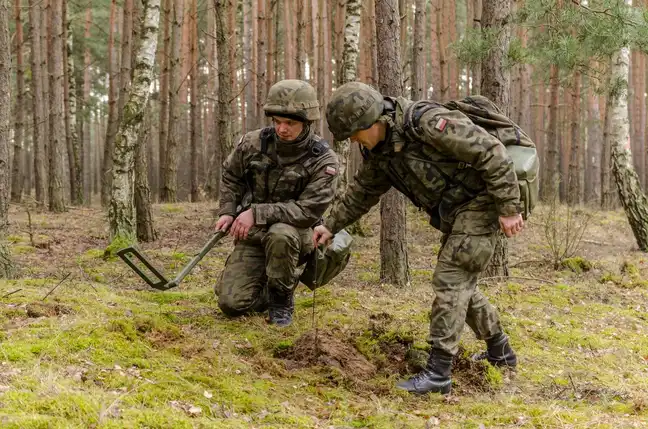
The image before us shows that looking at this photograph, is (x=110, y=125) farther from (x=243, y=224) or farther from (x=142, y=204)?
(x=243, y=224)

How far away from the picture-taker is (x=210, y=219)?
39.6 ft

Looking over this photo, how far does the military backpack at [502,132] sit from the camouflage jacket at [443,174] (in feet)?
0.20

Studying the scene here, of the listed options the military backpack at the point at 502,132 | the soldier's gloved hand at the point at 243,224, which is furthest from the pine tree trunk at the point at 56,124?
the military backpack at the point at 502,132

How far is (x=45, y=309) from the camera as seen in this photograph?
4188 mm

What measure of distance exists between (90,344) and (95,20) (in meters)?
22.2

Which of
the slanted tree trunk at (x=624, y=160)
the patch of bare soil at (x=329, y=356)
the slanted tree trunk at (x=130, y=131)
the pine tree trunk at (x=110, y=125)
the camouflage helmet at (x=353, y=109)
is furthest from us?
the pine tree trunk at (x=110, y=125)

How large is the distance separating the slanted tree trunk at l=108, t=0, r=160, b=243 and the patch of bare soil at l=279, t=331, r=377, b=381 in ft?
14.5

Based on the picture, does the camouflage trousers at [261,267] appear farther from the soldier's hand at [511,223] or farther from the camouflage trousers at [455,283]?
the soldier's hand at [511,223]

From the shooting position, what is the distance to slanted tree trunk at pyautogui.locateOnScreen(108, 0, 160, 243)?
7.88m

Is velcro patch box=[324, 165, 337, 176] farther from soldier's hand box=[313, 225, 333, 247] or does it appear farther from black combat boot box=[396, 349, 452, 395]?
black combat boot box=[396, 349, 452, 395]

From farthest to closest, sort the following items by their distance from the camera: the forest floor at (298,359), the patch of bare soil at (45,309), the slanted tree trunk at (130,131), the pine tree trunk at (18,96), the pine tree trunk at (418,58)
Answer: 1. the pine tree trunk at (18,96)
2. the pine tree trunk at (418,58)
3. the slanted tree trunk at (130,131)
4. the patch of bare soil at (45,309)
5. the forest floor at (298,359)

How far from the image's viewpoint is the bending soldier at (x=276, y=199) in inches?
183

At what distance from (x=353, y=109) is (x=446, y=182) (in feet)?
2.48

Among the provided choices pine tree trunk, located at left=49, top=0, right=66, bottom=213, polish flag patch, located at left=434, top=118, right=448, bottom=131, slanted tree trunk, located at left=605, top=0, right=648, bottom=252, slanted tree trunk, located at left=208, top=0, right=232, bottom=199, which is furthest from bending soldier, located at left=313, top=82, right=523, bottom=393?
pine tree trunk, located at left=49, top=0, right=66, bottom=213
